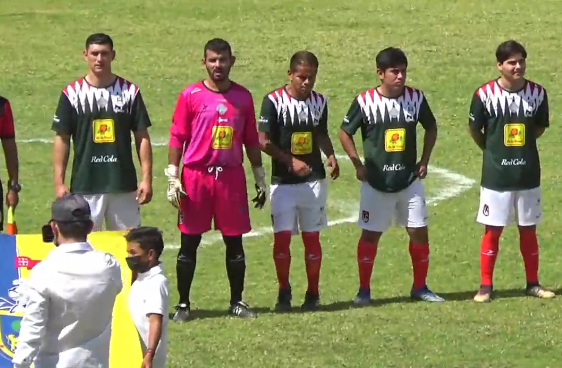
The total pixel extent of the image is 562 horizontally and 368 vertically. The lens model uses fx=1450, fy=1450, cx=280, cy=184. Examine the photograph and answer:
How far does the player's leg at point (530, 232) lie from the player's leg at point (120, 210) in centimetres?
310

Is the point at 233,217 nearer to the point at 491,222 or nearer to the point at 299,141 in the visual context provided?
the point at 299,141

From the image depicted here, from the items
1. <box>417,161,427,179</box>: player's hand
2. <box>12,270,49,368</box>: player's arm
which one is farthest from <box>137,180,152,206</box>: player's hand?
<box>12,270,49,368</box>: player's arm

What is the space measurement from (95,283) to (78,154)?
3.97 m

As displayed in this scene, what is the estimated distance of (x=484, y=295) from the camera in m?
11.5

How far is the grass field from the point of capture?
10273 millimetres

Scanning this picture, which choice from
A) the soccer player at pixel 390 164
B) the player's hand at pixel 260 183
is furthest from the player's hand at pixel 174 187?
the soccer player at pixel 390 164

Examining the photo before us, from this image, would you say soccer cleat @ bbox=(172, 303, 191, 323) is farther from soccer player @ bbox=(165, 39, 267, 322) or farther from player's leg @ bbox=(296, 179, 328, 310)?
player's leg @ bbox=(296, 179, 328, 310)

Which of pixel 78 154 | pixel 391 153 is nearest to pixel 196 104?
pixel 78 154

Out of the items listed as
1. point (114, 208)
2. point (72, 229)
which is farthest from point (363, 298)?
point (72, 229)

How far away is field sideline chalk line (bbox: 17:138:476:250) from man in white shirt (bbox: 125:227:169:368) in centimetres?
598

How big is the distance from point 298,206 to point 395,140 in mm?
923

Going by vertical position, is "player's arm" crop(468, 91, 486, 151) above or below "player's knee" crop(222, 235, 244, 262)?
above

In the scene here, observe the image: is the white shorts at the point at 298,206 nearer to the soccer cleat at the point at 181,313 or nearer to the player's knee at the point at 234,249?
the player's knee at the point at 234,249

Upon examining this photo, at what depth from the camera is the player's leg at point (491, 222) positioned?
37.9 ft
